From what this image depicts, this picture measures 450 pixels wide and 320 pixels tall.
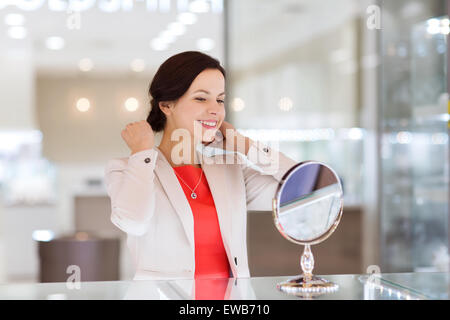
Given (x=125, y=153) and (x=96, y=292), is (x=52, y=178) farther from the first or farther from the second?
(x=96, y=292)

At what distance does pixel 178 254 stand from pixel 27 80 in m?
3.30

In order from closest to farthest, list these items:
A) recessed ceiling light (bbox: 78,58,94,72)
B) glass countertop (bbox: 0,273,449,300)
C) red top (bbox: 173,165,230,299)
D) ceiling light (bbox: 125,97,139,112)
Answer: glass countertop (bbox: 0,273,449,300) < red top (bbox: 173,165,230,299) < ceiling light (bbox: 125,97,139,112) < recessed ceiling light (bbox: 78,58,94,72)

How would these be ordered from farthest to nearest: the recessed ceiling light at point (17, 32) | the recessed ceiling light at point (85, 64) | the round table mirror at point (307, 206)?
the recessed ceiling light at point (17, 32) < the recessed ceiling light at point (85, 64) < the round table mirror at point (307, 206)

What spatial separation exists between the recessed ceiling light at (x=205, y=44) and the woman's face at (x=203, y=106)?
96.2 inches

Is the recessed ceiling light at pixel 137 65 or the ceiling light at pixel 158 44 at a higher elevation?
the ceiling light at pixel 158 44

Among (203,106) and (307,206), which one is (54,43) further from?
(307,206)

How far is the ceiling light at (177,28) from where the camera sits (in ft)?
14.2

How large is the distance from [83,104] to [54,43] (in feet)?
1.90

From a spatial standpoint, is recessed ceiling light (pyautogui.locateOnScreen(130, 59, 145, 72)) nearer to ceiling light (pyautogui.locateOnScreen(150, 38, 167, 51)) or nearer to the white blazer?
ceiling light (pyautogui.locateOnScreen(150, 38, 167, 51))

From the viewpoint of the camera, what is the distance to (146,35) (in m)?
4.42

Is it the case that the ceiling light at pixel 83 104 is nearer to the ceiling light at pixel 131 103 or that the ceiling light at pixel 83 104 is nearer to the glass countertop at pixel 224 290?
the ceiling light at pixel 131 103

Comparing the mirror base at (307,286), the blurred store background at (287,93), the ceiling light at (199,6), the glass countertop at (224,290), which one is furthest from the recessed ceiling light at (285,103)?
the mirror base at (307,286)

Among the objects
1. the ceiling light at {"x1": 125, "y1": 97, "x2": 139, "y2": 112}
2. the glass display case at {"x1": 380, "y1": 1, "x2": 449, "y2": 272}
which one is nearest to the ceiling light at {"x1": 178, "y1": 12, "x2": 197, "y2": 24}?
the ceiling light at {"x1": 125, "y1": 97, "x2": 139, "y2": 112}

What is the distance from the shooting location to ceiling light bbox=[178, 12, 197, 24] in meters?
4.34
